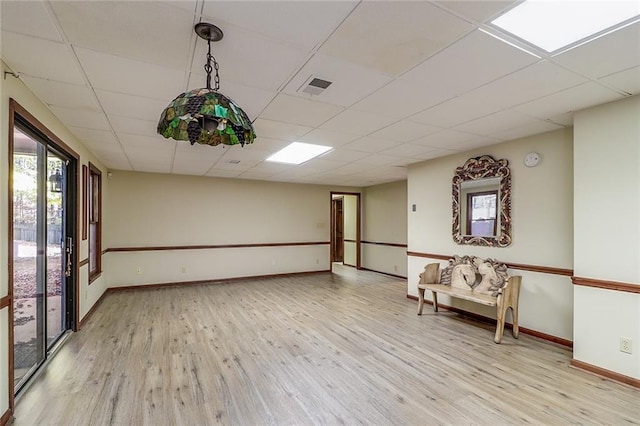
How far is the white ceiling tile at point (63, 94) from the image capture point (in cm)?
230

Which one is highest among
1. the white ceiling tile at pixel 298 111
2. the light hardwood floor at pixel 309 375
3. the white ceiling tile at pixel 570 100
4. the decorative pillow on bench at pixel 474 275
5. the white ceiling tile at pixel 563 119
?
the white ceiling tile at pixel 570 100

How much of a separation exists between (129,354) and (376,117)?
11.2 feet

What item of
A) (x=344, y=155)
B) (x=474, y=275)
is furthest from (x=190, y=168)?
(x=474, y=275)

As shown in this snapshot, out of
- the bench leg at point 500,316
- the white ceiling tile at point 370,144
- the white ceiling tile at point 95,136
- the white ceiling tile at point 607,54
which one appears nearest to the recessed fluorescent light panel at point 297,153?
the white ceiling tile at point 370,144

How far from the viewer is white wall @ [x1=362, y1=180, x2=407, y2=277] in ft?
24.1

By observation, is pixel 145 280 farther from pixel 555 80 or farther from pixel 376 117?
pixel 555 80

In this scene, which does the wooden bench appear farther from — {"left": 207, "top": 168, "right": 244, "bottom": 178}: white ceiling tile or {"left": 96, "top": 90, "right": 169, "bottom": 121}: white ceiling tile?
{"left": 207, "top": 168, "right": 244, "bottom": 178}: white ceiling tile

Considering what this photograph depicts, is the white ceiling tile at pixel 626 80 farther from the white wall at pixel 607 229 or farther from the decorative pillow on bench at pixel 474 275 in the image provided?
the decorative pillow on bench at pixel 474 275

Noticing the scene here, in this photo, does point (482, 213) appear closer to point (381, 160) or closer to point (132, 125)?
point (381, 160)

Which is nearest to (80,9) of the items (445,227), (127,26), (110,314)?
(127,26)

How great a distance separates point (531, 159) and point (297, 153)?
301cm

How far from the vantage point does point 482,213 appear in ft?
13.9

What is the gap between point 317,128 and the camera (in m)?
3.34

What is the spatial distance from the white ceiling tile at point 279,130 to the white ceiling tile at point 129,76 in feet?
3.08
